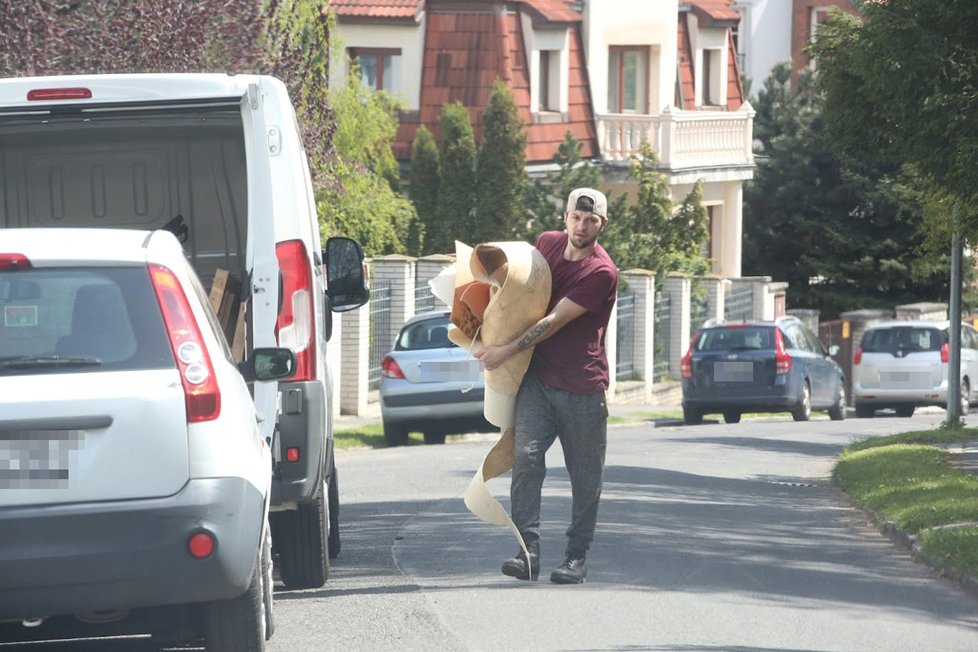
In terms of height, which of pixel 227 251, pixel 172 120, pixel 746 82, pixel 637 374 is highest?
pixel 746 82

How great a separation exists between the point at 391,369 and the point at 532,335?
12.3m

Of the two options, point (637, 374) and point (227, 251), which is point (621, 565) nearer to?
point (227, 251)

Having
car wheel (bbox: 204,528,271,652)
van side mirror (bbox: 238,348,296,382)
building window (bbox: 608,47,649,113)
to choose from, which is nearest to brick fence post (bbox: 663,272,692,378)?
building window (bbox: 608,47,649,113)

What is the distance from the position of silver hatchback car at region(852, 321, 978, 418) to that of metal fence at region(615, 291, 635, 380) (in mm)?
4101

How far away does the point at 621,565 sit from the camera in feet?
33.9

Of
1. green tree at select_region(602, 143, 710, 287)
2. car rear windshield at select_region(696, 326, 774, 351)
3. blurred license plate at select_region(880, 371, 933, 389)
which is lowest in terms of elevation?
blurred license plate at select_region(880, 371, 933, 389)

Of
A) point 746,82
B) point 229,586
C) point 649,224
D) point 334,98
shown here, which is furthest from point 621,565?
point 746,82

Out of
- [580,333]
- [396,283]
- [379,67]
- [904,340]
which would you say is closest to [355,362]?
[396,283]

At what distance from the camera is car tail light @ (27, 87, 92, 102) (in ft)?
27.8

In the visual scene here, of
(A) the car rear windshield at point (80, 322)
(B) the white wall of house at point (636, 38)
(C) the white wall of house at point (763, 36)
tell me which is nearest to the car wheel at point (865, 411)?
(B) the white wall of house at point (636, 38)

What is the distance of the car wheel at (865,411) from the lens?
31.2 m

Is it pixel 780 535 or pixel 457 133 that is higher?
pixel 457 133

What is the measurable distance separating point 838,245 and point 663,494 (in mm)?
30526

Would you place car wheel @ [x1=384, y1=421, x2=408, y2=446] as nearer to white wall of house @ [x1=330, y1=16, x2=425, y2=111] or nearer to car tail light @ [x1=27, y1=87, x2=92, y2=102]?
car tail light @ [x1=27, y1=87, x2=92, y2=102]
